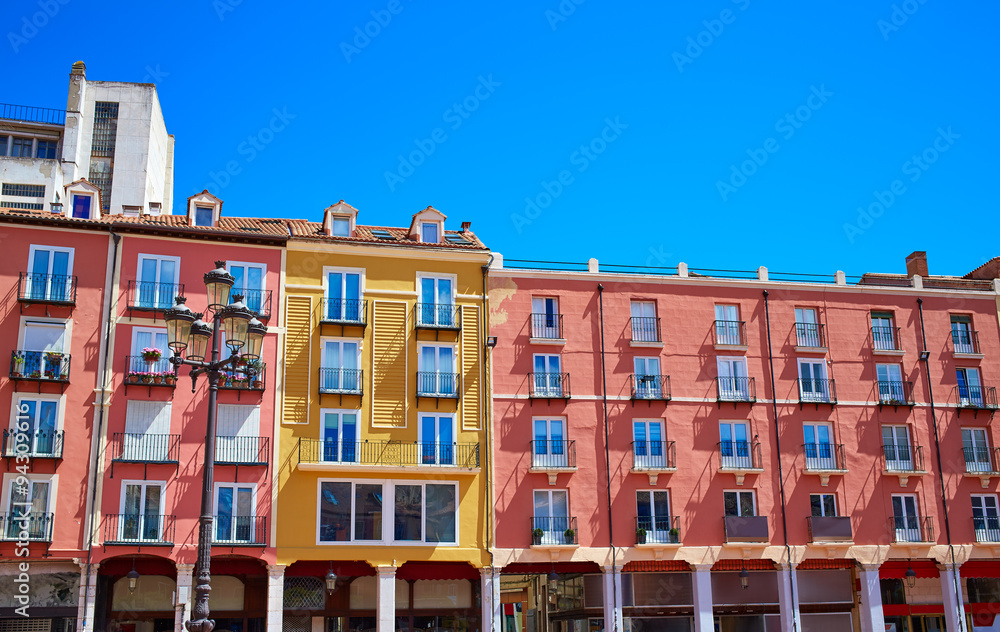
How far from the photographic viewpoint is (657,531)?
41.8 m

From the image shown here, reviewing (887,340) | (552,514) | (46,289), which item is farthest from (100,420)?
(887,340)

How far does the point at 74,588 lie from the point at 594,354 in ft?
71.3

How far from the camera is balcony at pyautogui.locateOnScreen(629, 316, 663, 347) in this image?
4375 cm

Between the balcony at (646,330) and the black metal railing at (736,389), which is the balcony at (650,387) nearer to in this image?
the balcony at (646,330)

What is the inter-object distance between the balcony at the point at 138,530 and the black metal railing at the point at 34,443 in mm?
3055

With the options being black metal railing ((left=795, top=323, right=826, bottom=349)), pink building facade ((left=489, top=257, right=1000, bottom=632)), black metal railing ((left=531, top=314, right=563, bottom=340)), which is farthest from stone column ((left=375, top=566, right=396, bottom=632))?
black metal railing ((left=795, top=323, right=826, bottom=349))

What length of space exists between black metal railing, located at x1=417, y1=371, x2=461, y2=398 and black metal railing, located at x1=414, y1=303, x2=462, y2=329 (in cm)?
194

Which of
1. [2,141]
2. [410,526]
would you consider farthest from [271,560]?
[2,141]

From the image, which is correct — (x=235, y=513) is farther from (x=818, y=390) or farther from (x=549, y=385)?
(x=818, y=390)

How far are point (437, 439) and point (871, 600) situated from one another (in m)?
A: 19.1

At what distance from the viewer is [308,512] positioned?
127 ft

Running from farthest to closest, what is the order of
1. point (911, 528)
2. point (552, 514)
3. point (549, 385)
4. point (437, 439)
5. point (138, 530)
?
point (911, 528), point (549, 385), point (552, 514), point (437, 439), point (138, 530)

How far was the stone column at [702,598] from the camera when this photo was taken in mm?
41000

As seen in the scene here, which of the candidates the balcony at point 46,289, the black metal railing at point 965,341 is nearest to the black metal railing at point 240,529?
the balcony at point 46,289
